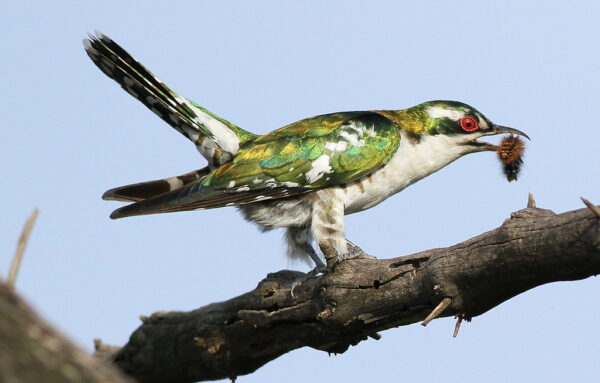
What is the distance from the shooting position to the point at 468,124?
25.9ft

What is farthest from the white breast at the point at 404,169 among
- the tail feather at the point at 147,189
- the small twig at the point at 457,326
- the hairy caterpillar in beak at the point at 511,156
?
the small twig at the point at 457,326

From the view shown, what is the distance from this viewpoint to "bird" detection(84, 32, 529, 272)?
280 inches

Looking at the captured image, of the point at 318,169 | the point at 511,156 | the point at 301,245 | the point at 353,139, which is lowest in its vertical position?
the point at 301,245

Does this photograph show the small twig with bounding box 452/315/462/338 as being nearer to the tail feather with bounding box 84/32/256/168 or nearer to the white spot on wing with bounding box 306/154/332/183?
the white spot on wing with bounding box 306/154/332/183

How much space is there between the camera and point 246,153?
7512 millimetres

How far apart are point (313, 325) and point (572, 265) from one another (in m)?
2.11

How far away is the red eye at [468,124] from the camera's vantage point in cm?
788

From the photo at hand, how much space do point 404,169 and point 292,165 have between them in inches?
44.8

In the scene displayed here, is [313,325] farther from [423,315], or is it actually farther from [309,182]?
[309,182]

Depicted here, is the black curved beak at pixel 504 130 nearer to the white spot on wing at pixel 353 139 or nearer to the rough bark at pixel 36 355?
the white spot on wing at pixel 353 139

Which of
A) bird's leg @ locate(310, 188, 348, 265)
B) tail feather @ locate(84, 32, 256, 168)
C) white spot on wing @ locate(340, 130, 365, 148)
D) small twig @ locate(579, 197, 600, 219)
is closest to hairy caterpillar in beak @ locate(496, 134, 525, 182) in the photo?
white spot on wing @ locate(340, 130, 365, 148)

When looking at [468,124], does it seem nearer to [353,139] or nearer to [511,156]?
[511,156]

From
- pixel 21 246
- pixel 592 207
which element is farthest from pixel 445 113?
pixel 21 246

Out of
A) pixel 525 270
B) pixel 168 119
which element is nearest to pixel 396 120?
pixel 168 119
